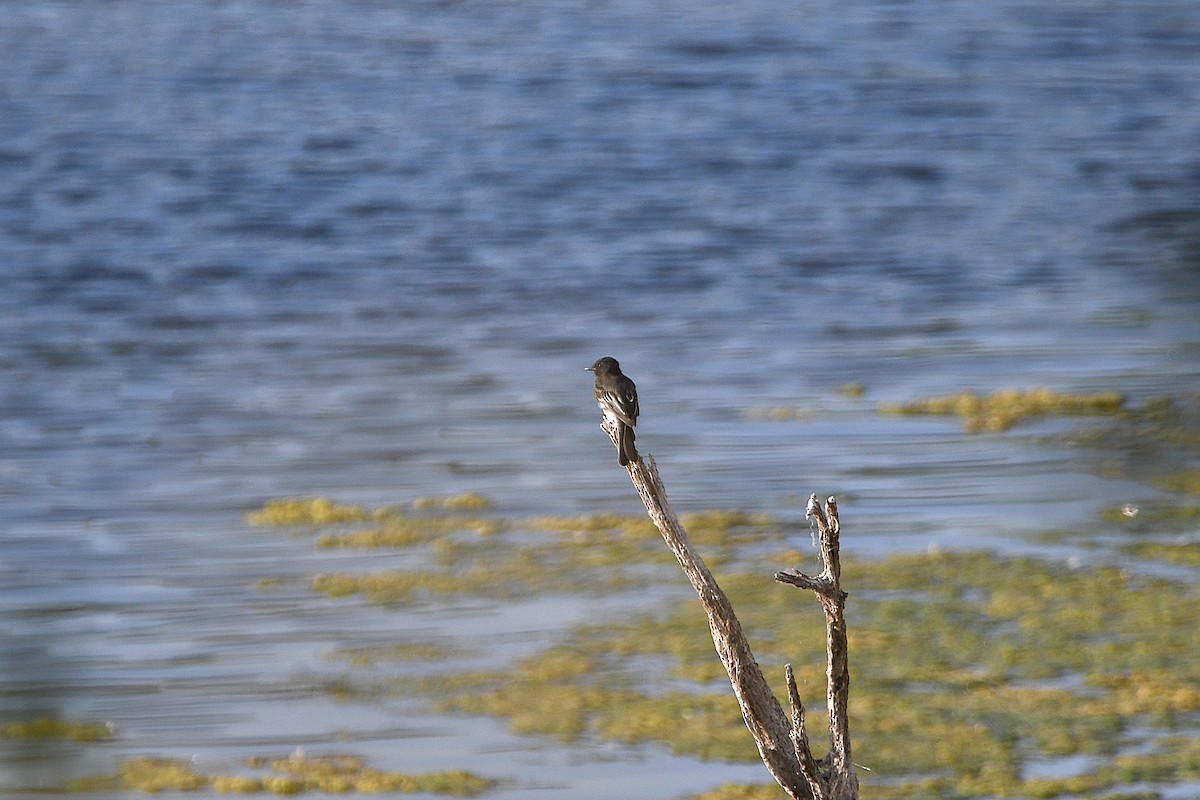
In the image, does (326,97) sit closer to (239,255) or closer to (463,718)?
(239,255)

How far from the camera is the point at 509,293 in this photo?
893cm

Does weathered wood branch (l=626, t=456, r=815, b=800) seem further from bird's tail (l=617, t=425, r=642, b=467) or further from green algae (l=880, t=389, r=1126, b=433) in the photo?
green algae (l=880, t=389, r=1126, b=433)

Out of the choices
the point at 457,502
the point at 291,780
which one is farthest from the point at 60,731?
the point at 457,502

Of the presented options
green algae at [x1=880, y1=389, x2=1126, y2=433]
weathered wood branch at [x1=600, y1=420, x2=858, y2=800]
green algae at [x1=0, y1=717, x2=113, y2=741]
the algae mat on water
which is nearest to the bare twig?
weathered wood branch at [x1=600, y1=420, x2=858, y2=800]

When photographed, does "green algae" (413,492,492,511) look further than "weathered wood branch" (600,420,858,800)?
Yes

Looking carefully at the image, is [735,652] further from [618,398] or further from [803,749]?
[618,398]

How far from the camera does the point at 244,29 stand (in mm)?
18250

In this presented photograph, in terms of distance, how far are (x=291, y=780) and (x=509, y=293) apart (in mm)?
4982

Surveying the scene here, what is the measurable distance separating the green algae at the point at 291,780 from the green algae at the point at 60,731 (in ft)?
0.53

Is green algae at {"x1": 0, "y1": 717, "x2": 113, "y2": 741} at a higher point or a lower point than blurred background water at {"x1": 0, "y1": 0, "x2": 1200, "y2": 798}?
higher

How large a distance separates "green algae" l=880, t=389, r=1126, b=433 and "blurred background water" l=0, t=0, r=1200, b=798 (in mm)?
128

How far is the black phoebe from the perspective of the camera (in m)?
2.50

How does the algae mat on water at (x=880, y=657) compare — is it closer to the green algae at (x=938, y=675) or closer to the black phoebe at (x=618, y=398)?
the green algae at (x=938, y=675)

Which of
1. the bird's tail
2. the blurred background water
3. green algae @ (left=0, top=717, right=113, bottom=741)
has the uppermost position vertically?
the bird's tail
